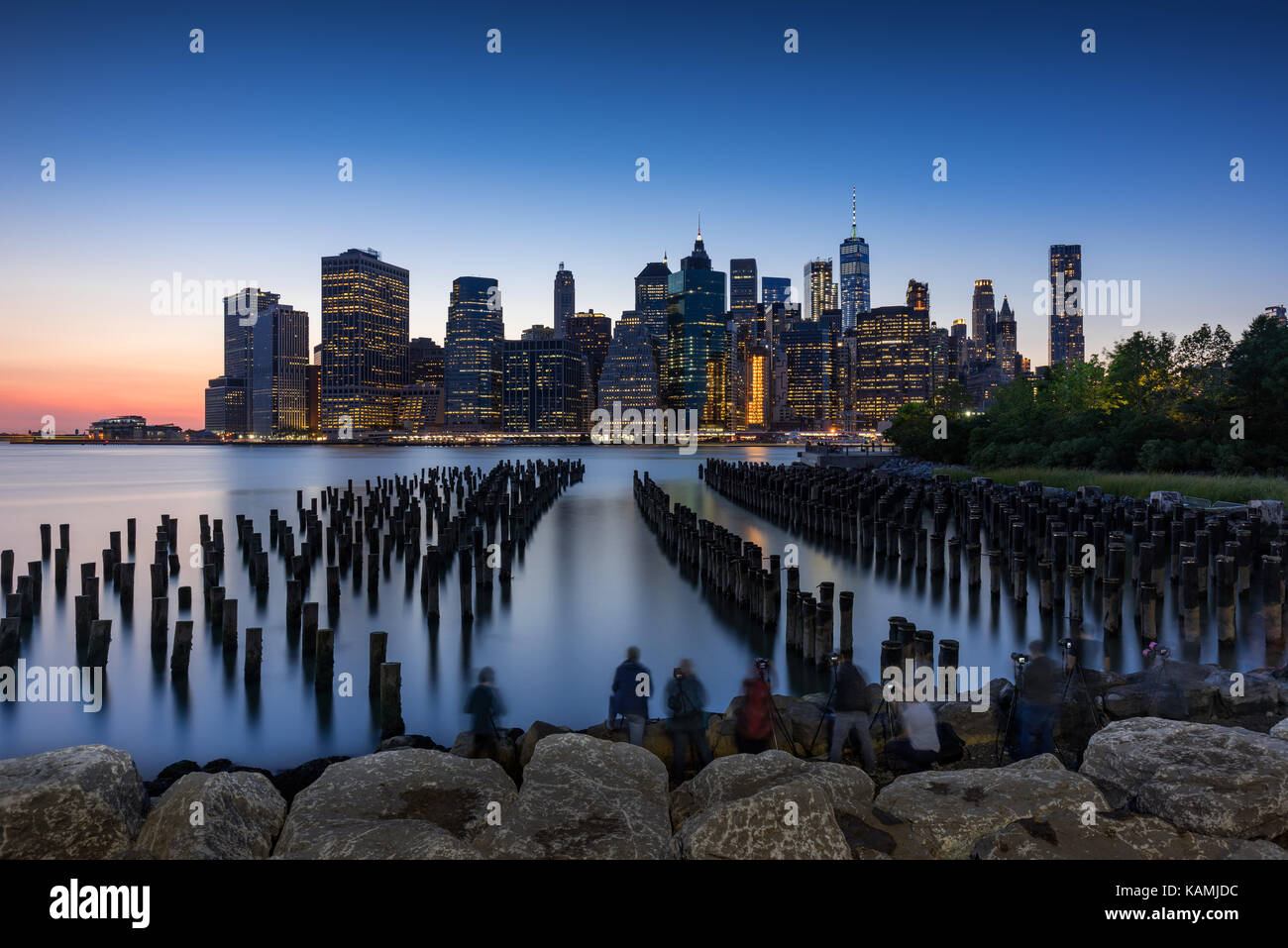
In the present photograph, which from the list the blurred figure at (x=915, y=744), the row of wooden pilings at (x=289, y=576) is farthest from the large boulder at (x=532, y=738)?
the blurred figure at (x=915, y=744)

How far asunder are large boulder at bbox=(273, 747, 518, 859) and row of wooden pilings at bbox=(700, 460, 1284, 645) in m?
10.0

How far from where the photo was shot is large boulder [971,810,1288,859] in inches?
230

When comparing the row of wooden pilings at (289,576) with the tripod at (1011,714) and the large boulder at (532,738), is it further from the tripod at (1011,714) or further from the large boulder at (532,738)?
the tripod at (1011,714)

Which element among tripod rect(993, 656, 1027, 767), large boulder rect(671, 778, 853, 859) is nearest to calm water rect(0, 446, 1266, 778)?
tripod rect(993, 656, 1027, 767)

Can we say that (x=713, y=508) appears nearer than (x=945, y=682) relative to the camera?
No

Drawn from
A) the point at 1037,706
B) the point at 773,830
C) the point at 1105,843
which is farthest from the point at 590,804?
the point at 1037,706

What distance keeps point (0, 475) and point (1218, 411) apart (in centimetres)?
10119

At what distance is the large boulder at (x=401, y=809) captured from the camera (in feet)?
20.0

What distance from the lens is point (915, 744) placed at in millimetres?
8695

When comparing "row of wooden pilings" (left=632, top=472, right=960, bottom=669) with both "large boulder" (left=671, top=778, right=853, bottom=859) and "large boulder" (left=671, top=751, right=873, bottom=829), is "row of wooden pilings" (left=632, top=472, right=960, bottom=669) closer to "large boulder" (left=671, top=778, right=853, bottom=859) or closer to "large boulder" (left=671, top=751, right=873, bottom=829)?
"large boulder" (left=671, top=751, right=873, bottom=829)

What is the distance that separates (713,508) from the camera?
43.8 meters
